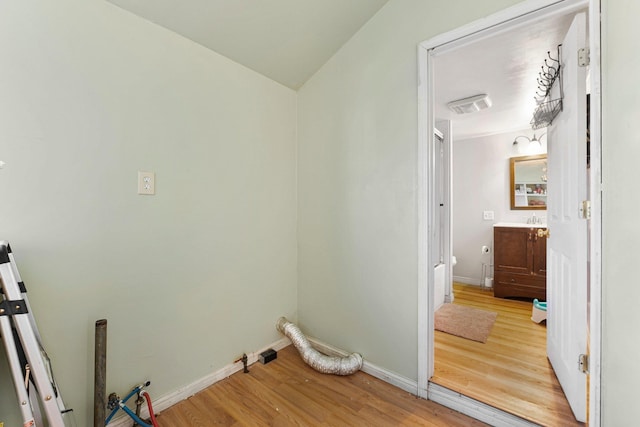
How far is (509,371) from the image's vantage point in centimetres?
189

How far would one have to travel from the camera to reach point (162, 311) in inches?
62.2

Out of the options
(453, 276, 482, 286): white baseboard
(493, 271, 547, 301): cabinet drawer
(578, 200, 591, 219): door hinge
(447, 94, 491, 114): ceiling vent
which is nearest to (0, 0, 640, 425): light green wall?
(578, 200, 591, 219): door hinge

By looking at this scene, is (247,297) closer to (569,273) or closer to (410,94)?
(410,94)

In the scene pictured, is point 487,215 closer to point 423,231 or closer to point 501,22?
point 423,231

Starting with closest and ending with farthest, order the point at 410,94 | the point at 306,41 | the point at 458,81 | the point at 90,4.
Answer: the point at 90,4, the point at 410,94, the point at 306,41, the point at 458,81

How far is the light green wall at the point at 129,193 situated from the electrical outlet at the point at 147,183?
0.03 m

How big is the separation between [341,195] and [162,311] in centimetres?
137

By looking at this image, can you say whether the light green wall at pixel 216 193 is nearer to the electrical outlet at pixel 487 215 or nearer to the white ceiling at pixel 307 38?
the white ceiling at pixel 307 38

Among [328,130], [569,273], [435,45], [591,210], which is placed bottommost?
[569,273]

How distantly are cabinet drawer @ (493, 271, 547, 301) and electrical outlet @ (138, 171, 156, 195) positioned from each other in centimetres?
378

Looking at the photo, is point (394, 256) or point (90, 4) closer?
point (90, 4)

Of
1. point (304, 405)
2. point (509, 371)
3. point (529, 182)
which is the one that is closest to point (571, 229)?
point (509, 371)

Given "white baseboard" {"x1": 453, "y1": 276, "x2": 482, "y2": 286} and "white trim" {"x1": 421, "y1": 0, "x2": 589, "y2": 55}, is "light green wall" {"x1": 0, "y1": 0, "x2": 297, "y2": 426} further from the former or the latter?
"white baseboard" {"x1": 453, "y1": 276, "x2": 482, "y2": 286}

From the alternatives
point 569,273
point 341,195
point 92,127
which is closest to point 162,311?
point 92,127
